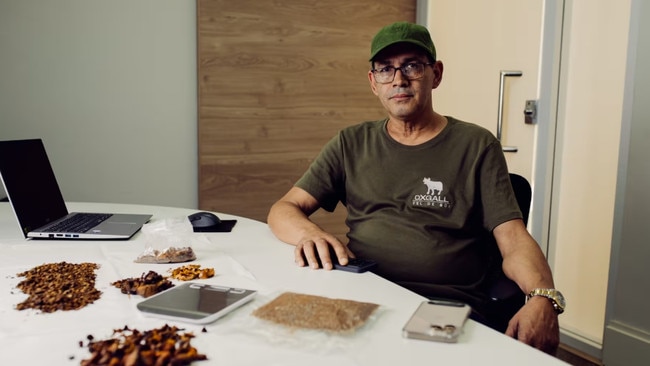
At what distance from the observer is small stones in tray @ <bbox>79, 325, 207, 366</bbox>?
0.76m

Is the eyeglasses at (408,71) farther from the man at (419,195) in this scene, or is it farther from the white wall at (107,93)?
the white wall at (107,93)

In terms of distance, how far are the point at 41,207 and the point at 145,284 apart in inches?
28.0

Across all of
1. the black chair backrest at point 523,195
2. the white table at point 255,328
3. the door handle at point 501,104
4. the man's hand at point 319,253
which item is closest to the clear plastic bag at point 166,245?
the white table at point 255,328

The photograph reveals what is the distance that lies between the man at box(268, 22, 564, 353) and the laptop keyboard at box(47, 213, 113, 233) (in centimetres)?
52

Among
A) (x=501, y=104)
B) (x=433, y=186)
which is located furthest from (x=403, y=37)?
(x=501, y=104)

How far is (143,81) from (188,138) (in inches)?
14.5

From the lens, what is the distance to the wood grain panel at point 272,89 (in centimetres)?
302

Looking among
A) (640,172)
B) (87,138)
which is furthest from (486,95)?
(87,138)

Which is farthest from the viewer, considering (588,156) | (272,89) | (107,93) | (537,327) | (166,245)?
(272,89)

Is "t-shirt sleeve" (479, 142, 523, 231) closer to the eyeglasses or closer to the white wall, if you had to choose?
the eyeglasses

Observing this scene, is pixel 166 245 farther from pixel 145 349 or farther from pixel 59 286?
pixel 145 349

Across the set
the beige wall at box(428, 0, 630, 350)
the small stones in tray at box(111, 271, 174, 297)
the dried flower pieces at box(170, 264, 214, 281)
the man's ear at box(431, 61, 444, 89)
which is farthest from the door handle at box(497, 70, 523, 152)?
the small stones in tray at box(111, 271, 174, 297)

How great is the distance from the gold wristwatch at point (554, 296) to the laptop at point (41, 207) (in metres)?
1.04

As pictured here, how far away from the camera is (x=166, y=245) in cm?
133
